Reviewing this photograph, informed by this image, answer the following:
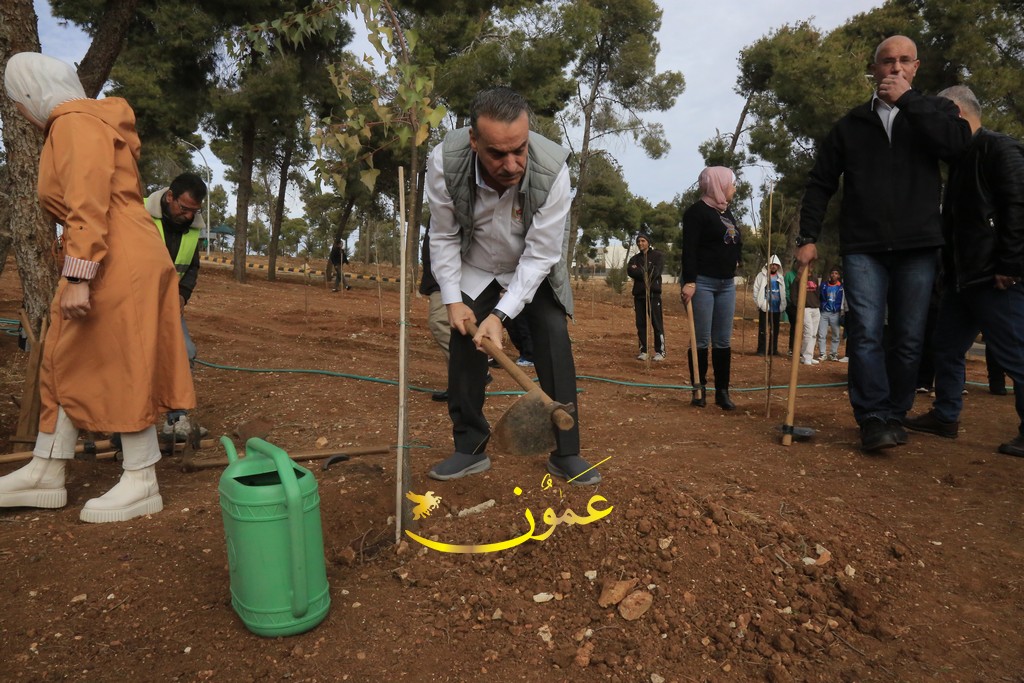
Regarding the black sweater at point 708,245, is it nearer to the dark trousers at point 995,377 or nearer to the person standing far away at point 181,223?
the dark trousers at point 995,377

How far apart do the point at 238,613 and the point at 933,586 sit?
2.13m

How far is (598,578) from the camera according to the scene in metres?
2.16

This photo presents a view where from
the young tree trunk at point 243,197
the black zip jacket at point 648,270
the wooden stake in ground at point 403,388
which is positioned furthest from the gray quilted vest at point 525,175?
the young tree trunk at point 243,197

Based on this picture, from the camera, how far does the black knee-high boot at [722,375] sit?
15.2 feet

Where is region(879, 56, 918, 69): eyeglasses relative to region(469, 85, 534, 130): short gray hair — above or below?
above

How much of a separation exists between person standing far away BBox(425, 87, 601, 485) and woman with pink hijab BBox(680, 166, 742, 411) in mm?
2149

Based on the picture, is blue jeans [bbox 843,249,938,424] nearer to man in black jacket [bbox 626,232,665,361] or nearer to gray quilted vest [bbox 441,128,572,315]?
gray quilted vest [bbox 441,128,572,315]

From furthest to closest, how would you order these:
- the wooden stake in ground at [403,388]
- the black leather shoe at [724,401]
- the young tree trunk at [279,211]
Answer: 1. the young tree trunk at [279,211]
2. the black leather shoe at [724,401]
3. the wooden stake in ground at [403,388]

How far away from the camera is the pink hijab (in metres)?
4.71

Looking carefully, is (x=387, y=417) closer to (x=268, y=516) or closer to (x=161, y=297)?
(x=161, y=297)

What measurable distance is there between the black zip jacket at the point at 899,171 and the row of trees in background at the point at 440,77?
64cm

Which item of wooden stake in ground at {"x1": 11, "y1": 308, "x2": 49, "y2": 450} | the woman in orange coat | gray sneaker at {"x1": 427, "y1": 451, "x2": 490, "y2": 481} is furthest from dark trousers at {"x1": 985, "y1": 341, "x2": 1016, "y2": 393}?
wooden stake in ground at {"x1": 11, "y1": 308, "x2": 49, "y2": 450}

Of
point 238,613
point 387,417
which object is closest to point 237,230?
point 387,417

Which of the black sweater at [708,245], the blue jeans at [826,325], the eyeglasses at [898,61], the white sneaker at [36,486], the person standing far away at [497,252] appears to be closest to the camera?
the person standing far away at [497,252]
